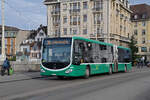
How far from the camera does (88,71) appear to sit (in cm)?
2012

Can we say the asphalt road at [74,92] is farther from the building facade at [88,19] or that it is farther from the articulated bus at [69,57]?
the building facade at [88,19]

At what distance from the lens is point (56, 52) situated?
17891 millimetres

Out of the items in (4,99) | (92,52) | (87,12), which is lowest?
(4,99)

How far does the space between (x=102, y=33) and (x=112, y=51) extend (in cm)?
3566

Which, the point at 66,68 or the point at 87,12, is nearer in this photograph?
the point at 66,68

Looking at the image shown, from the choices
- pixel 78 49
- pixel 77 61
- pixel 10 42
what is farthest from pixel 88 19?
pixel 77 61

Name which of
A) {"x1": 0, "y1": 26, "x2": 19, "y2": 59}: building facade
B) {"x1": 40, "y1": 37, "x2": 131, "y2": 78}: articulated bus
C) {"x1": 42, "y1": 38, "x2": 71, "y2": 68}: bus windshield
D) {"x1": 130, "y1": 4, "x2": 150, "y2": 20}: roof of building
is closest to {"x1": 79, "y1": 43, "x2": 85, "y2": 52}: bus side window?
{"x1": 40, "y1": 37, "x2": 131, "y2": 78}: articulated bus

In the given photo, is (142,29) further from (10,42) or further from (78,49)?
(78,49)

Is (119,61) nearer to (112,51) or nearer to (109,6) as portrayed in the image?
(112,51)

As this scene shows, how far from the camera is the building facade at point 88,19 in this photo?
61.3 m

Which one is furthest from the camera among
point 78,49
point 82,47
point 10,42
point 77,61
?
point 10,42

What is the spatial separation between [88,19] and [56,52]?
45.9 metres

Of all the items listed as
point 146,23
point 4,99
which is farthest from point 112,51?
point 146,23

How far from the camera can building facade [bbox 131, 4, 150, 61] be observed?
289 ft
